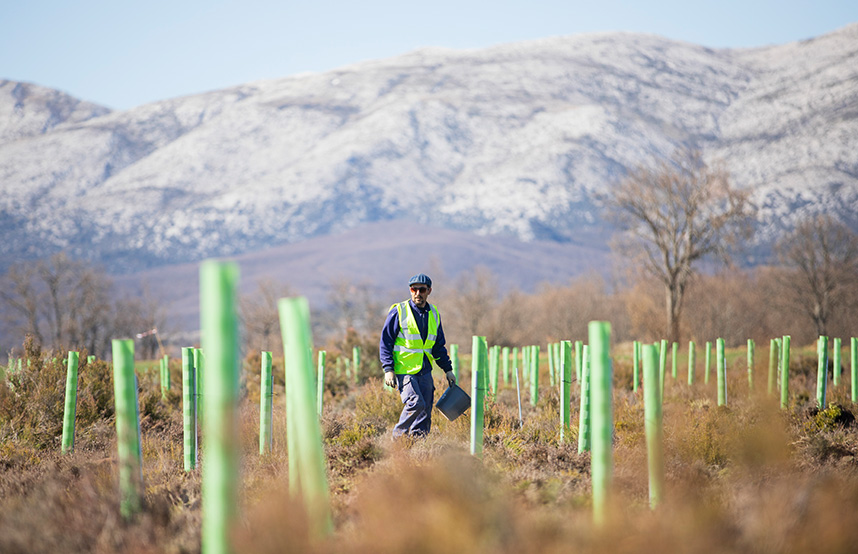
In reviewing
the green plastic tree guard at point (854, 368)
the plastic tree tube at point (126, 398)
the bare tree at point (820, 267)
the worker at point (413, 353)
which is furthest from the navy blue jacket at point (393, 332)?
the bare tree at point (820, 267)

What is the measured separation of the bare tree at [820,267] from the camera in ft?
183

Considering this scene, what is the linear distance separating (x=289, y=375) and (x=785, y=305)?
196 ft

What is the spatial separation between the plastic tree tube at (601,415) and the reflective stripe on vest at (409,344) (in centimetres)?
323

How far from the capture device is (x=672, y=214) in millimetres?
38125

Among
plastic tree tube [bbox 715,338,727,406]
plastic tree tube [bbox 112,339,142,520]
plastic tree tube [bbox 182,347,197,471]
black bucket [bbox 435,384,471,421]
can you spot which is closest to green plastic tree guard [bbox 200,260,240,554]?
plastic tree tube [bbox 112,339,142,520]

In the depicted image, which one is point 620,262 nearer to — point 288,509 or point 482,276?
point 482,276

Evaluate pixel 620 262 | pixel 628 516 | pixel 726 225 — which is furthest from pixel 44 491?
pixel 620 262

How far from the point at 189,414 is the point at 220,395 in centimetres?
387

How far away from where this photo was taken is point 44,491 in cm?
539

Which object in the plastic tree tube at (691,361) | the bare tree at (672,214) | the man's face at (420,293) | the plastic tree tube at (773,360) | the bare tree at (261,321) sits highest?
the bare tree at (672,214)

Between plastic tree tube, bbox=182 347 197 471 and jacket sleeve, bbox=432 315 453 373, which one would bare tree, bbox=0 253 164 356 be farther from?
jacket sleeve, bbox=432 315 453 373

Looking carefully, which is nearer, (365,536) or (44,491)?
(365,536)

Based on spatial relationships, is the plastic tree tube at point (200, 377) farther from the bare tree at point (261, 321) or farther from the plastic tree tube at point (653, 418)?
the bare tree at point (261, 321)

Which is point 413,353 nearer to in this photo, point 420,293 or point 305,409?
point 420,293
